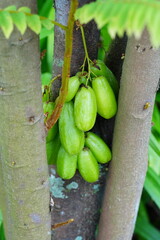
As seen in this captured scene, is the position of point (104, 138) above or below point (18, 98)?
below

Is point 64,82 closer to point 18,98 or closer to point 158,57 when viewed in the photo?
point 18,98

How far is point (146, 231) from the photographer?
1.54 metres

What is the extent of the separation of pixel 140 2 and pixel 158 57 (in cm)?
34

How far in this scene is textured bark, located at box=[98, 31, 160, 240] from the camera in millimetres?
727

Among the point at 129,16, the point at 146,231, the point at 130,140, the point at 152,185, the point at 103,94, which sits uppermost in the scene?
the point at 129,16

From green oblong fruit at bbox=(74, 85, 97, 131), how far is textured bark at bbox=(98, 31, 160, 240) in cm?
8

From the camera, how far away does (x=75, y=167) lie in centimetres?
86

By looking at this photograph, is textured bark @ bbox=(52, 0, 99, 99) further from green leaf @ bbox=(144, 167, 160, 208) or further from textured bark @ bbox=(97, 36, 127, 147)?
green leaf @ bbox=(144, 167, 160, 208)

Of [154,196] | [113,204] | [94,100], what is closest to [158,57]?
[94,100]

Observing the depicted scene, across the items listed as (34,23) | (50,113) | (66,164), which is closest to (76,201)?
(66,164)

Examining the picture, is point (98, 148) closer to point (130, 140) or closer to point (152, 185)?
point (130, 140)

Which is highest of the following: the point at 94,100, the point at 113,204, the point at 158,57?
the point at 158,57

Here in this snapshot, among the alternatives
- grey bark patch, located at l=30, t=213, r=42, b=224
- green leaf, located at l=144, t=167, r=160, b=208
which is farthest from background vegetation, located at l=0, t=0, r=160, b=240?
grey bark patch, located at l=30, t=213, r=42, b=224

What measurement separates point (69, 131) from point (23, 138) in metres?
0.16
